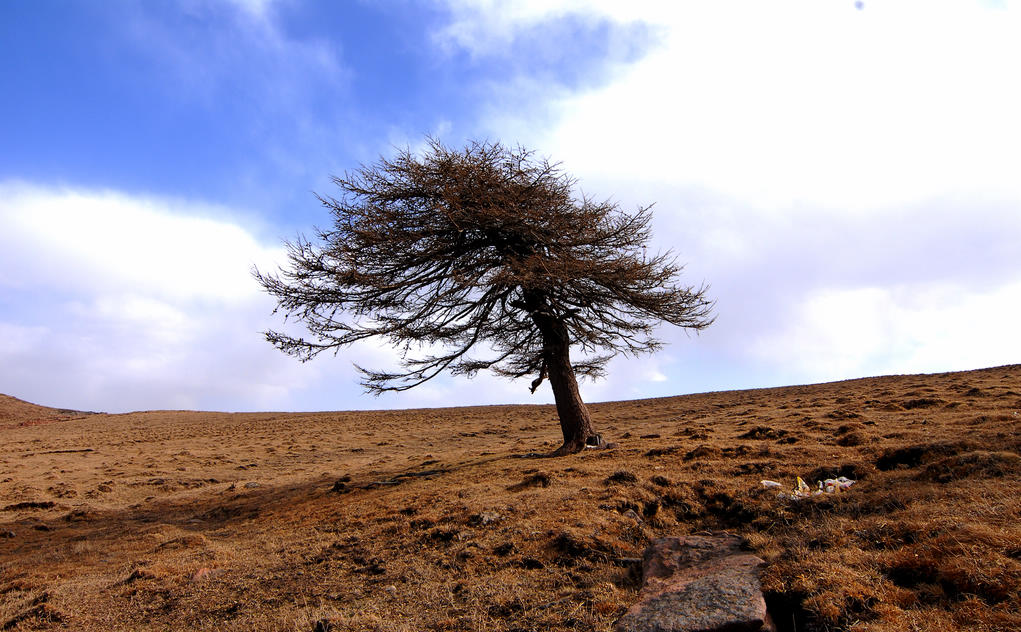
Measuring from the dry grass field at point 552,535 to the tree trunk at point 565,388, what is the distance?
113 cm

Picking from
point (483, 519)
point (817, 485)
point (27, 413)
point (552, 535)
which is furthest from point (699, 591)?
point (27, 413)

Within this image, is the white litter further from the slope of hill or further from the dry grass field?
the slope of hill

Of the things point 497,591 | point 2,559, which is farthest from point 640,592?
point 2,559

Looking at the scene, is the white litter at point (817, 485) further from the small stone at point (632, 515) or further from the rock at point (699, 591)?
the small stone at point (632, 515)

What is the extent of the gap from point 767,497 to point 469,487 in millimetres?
4954

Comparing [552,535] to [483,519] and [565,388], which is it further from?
[565,388]

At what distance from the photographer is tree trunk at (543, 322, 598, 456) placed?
13453mm

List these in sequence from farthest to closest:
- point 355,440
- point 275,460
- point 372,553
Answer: point 355,440, point 275,460, point 372,553

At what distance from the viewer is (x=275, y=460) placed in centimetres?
2119

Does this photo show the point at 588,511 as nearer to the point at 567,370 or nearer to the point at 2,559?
the point at 567,370

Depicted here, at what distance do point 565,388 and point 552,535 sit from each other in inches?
264

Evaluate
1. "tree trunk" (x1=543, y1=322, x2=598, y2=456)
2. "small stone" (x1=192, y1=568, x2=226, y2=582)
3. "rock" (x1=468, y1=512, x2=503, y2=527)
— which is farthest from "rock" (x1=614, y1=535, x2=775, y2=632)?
"tree trunk" (x1=543, y1=322, x2=598, y2=456)

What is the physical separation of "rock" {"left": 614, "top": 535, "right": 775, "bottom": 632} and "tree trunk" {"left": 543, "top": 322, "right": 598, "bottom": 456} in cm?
739

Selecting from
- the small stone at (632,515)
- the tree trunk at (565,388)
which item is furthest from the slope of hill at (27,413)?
the small stone at (632,515)
